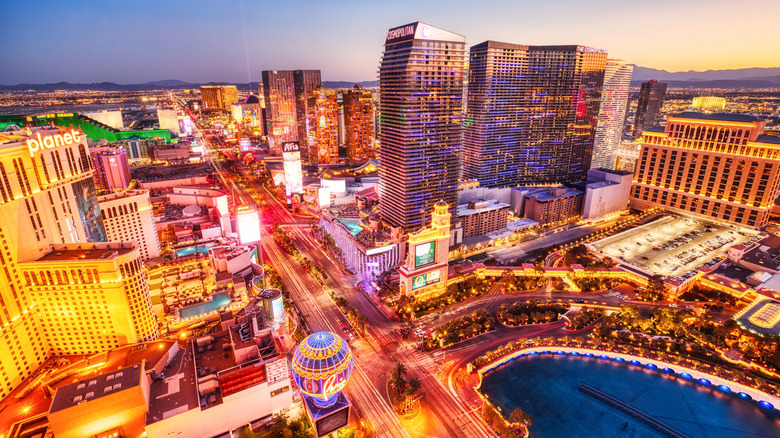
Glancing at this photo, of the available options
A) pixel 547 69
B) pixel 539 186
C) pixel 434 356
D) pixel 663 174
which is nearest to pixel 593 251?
pixel 539 186

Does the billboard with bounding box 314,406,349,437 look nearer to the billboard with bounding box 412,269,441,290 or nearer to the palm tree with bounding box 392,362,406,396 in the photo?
the palm tree with bounding box 392,362,406,396

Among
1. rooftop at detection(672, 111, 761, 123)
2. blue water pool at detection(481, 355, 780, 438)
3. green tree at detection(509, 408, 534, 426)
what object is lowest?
blue water pool at detection(481, 355, 780, 438)

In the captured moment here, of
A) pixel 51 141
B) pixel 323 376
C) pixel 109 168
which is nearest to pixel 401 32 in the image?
pixel 51 141

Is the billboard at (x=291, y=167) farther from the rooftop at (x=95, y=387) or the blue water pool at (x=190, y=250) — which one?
the rooftop at (x=95, y=387)

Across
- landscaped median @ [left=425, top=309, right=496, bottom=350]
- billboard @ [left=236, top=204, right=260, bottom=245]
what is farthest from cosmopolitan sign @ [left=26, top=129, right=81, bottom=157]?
landscaped median @ [left=425, top=309, right=496, bottom=350]

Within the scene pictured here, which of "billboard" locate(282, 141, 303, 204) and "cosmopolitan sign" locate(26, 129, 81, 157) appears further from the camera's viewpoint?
"billboard" locate(282, 141, 303, 204)

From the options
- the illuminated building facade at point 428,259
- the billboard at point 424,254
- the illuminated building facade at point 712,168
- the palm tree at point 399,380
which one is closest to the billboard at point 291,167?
the illuminated building facade at point 428,259
